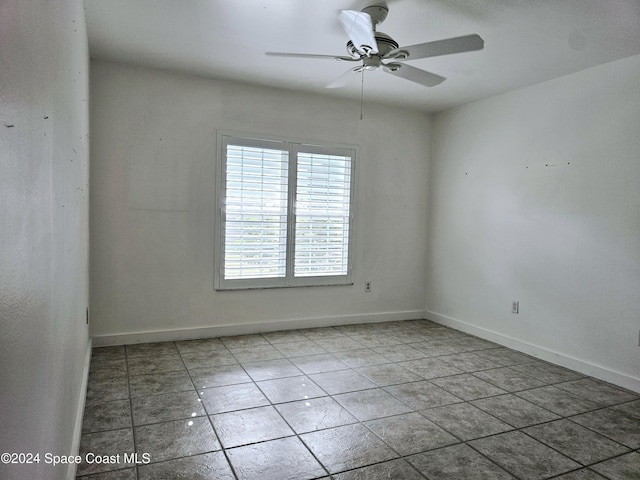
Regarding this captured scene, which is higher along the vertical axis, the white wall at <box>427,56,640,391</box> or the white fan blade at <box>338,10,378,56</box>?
the white fan blade at <box>338,10,378,56</box>

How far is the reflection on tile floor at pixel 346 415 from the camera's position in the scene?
2.09m

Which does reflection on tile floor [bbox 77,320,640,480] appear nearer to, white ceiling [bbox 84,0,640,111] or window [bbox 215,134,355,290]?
window [bbox 215,134,355,290]

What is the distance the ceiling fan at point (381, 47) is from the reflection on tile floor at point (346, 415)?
2.17 metres

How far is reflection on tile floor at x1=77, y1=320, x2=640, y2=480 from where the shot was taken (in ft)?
6.84

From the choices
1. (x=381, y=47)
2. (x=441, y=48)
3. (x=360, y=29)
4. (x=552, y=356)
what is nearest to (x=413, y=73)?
(x=381, y=47)

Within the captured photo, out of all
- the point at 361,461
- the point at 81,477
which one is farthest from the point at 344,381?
the point at 81,477

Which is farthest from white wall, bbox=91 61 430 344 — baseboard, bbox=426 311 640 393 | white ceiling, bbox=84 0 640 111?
baseboard, bbox=426 311 640 393

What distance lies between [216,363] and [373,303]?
2125 mm

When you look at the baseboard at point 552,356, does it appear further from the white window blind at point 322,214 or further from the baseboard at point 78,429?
the baseboard at point 78,429

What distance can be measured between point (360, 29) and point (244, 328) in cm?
299

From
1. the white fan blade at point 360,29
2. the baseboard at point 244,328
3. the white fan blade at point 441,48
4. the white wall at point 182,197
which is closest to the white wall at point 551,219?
the baseboard at point 244,328

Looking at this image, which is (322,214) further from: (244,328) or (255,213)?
(244,328)

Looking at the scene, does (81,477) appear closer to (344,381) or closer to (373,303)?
(344,381)

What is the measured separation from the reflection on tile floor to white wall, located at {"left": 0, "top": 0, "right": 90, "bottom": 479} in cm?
61
